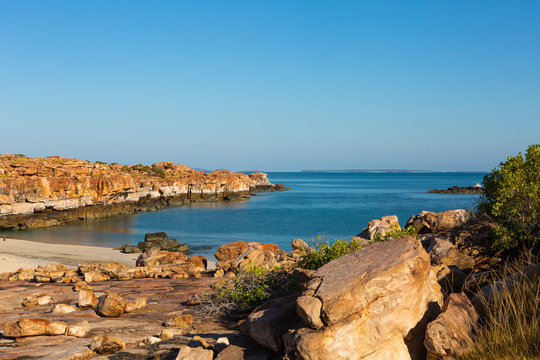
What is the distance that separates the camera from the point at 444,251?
33.1 ft

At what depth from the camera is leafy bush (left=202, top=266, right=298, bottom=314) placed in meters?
9.82

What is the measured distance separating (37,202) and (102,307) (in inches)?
2005

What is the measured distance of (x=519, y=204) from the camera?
9719mm

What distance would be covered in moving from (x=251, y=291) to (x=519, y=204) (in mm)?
6680

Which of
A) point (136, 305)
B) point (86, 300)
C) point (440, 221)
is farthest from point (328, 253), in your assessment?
point (86, 300)

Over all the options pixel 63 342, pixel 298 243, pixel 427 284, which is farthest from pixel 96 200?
pixel 427 284

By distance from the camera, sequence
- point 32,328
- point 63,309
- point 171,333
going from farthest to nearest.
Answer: point 63,309 → point 32,328 → point 171,333

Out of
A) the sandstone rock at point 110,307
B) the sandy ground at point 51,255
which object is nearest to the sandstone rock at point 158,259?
the sandy ground at point 51,255

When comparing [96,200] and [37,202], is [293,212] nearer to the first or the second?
[96,200]

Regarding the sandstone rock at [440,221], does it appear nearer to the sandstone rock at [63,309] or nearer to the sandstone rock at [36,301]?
the sandstone rock at [63,309]

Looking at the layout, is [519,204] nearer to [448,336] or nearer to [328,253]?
[328,253]

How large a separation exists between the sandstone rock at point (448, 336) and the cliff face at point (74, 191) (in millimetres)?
53009

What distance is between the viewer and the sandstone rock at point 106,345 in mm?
7441

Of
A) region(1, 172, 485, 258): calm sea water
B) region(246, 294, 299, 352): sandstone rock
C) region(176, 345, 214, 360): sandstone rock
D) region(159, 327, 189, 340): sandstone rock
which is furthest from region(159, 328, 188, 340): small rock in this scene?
region(1, 172, 485, 258): calm sea water
